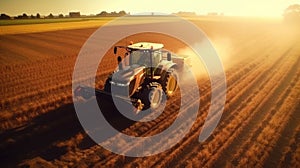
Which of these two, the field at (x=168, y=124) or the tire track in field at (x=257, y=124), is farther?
the tire track in field at (x=257, y=124)

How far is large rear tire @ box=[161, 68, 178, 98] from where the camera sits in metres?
9.84

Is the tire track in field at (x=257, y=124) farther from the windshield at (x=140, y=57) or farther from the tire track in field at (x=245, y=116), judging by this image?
the windshield at (x=140, y=57)

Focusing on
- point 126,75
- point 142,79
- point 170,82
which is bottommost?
point 170,82

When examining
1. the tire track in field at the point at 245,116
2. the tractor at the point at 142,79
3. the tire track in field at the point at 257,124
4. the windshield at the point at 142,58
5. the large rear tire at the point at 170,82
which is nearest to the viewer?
the tire track in field at the point at 257,124

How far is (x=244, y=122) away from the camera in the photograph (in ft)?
28.6

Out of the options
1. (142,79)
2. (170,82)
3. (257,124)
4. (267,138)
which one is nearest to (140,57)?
(142,79)

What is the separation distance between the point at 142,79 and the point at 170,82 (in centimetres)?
144

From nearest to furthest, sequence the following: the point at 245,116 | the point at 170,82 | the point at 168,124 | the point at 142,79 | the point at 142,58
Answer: the point at 168,124 < the point at 245,116 < the point at 142,79 < the point at 142,58 < the point at 170,82

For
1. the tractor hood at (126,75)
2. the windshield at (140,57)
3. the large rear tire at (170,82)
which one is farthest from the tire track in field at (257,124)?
the windshield at (140,57)

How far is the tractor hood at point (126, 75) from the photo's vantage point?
833 cm

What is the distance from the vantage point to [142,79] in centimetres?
932

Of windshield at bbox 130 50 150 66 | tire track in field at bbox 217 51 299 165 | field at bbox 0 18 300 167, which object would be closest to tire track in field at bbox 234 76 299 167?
field at bbox 0 18 300 167

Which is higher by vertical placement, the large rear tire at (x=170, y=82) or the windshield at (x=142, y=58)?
the windshield at (x=142, y=58)

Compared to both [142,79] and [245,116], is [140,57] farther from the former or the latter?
[245,116]
